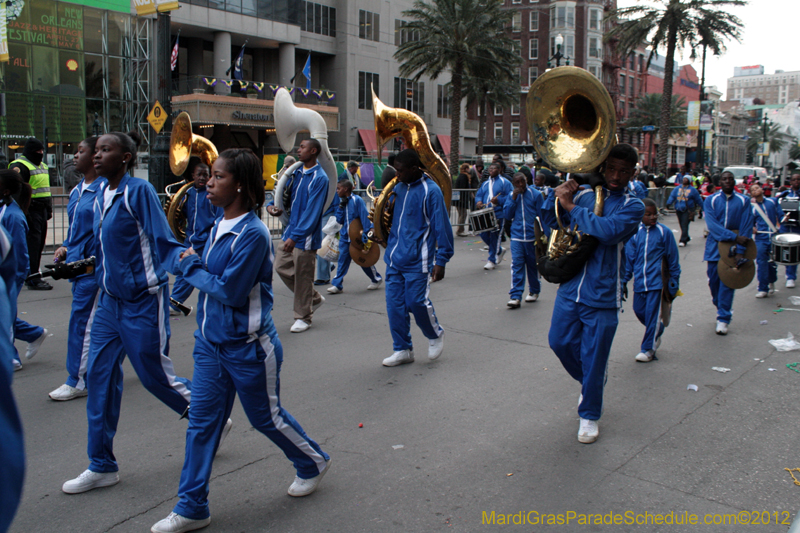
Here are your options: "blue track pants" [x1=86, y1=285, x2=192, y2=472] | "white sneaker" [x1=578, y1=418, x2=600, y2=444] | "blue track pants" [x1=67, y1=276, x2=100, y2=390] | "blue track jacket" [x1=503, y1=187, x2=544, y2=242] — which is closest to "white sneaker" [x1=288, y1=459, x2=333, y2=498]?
"blue track pants" [x1=86, y1=285, x2=192, y2=472]

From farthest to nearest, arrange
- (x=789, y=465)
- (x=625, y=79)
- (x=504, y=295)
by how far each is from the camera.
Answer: (x=625, y=79) < (x=504, y=295) < (x=789, y=465)

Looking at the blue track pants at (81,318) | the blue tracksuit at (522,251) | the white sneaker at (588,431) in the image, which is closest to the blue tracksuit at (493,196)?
the blue tracksuit at (522,251)

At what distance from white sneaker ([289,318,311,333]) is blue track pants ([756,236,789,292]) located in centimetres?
671

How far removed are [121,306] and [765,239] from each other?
9.22 meters

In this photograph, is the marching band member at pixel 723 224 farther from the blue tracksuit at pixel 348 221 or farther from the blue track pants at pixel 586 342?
the blue tracksuit at pixel 348 221

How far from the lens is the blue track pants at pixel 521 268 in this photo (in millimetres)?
8891

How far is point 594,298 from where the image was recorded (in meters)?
4.21

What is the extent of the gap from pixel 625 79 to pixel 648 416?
274 ft

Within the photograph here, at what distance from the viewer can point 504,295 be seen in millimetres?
9719

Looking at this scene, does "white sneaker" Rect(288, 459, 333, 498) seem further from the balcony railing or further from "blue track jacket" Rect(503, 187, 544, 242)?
the balcony railing

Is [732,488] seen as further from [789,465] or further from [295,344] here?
→ [295,344]

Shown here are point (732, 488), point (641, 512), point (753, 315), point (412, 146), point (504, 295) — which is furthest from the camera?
point (504, 295)

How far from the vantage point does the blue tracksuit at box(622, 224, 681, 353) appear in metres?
6.32

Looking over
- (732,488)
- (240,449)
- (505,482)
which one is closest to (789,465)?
(732,488)
